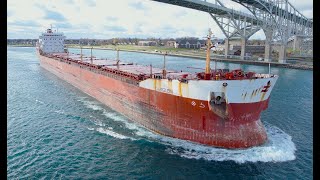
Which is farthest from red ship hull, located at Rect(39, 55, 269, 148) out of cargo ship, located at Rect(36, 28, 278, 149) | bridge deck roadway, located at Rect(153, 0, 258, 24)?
bridge deck roadway, located at Rect(153, 0, 258, 24)

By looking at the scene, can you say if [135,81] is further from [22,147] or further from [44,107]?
[44,107]

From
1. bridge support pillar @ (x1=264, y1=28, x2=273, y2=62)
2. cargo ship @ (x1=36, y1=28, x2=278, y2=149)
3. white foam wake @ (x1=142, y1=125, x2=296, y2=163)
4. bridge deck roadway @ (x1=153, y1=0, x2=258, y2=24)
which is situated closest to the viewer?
white foam wake @ (x1=142, y1=125, x2=296, y2=163)

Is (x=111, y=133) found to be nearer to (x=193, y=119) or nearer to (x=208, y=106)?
(x=193, y=119)

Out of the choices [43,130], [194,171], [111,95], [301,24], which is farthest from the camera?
[301,24]

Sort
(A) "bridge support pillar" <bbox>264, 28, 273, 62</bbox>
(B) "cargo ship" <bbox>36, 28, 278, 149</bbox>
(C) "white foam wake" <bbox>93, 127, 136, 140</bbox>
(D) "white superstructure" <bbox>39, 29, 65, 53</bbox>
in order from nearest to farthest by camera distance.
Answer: (B) "cargo ship" <bbox>36, 28, 278, 149</bbox>
(C) "white foam wake" <bbox>93, 127, 136, 140</bbox>
(D) "white superstructure" <bbox>39, 29, 65, 53</bbox>
(A) "bridge support pillar" <bbox>264, 28, 273, 62</bbox>

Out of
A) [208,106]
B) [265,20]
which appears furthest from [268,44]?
[208,106]

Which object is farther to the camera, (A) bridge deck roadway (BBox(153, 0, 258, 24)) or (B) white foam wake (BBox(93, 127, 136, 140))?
(A) bridge deck roadway (BBox(153, 0, 258, 24))

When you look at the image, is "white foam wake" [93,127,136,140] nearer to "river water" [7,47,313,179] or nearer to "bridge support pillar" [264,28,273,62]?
"river water" [7,47,313,179]

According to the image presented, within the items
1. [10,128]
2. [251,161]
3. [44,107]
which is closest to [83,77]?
[44,107]
